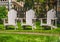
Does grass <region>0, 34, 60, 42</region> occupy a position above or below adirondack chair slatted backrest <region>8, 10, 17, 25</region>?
below

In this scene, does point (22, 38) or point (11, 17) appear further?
point (11, 17)

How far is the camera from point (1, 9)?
76.6ft

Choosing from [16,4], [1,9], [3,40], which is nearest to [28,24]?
[3,40]

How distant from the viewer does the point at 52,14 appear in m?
17.5

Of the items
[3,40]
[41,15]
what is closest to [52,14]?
[3,40]

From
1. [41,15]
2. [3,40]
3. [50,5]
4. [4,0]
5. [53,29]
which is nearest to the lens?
[3,40]

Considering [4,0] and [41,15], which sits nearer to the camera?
[41,15]

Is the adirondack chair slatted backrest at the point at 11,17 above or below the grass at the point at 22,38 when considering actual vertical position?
above

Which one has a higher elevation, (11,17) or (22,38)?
(11,17)

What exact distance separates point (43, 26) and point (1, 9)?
22.1 ft

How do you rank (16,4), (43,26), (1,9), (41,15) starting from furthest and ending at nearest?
(16,4) < (41,15) < (1,9) < (43,26)

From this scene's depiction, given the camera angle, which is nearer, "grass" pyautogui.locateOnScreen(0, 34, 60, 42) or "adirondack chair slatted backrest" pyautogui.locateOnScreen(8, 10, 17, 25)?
"grass" pyautogui.locateOnScreen(0, 34, 60, 42)

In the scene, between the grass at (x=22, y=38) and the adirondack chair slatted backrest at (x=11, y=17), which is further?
the adirondack chair slatted backrest at (x=11, y=17)

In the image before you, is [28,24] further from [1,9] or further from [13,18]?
[1,9]
